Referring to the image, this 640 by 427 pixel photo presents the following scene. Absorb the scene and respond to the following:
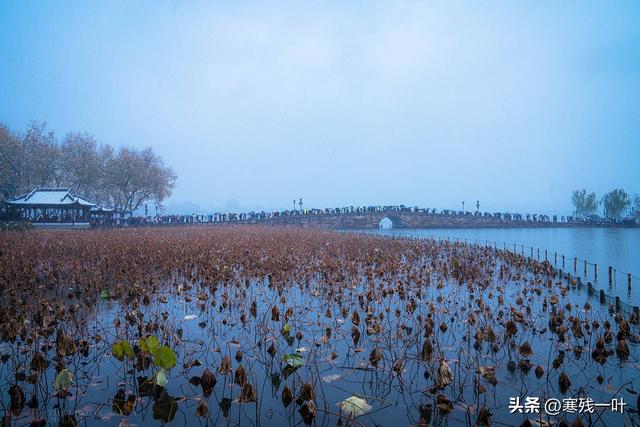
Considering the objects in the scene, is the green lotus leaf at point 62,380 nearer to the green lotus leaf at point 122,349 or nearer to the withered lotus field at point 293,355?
the withered lotus field at point 293,355

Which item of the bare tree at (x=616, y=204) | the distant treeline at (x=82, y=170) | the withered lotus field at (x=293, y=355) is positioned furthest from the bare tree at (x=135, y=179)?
the bare tree at (x=616, y=204)

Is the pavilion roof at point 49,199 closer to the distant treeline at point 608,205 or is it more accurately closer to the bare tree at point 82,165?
the bare tree at point 82,165

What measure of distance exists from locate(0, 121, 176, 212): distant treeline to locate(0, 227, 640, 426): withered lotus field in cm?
3929

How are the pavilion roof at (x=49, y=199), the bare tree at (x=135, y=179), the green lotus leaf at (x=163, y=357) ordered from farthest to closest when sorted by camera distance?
the bare tree at (x=135, y=179) < the pavilion roof at (x=49, y=199) < the green lotus leaf at (x=163, y=357)

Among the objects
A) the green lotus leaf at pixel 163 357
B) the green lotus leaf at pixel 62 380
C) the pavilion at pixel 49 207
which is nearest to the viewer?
the green lotus leaf at pixel 62 380

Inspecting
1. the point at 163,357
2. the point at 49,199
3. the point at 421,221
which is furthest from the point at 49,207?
the point at 421,221

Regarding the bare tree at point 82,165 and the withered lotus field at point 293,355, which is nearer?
the withered lotus field at point 293,355

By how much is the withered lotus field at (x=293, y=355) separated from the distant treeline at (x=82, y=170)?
39.3 meters

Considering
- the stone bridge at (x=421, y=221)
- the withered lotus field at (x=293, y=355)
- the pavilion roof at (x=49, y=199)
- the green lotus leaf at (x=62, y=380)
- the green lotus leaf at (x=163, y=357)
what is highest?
the pavilion roof at (x=49, y=199)

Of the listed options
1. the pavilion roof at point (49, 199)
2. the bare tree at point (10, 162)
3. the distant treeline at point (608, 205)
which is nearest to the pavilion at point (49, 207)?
the pavilion roof at point (49, 199)

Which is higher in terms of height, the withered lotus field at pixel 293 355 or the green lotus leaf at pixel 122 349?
the green lotus leaf at pixel 122 349

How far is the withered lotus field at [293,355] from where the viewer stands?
155 inches

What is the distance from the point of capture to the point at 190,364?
16.2 feet

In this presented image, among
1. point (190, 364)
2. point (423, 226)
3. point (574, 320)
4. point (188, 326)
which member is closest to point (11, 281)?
point (188, 326)
